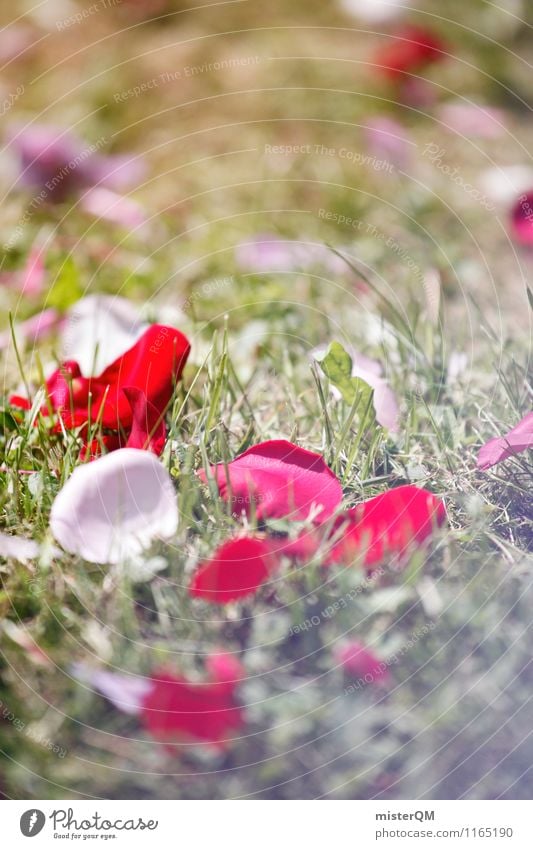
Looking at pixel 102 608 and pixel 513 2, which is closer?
pixel 102 608

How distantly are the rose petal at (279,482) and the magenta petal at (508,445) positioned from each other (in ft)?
0.44

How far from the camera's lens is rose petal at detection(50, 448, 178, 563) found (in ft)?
2.26

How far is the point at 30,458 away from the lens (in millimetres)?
793

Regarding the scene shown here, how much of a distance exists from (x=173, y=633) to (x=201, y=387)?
0.31m

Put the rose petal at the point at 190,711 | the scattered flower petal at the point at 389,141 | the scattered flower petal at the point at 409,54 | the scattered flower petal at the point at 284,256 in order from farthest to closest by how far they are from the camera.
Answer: the scattered flower petal at the point at 409,54 → the scattered flower petal at the point at 389,141 → the scattered flower petal at the point at 284,256 → the rose petal at the point at 190,711

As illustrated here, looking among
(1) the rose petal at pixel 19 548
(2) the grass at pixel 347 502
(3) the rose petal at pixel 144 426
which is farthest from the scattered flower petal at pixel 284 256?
(1) the rose petal at pixel 19 548

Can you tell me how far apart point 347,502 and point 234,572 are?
0.41 feet

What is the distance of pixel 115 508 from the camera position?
2.29 feet

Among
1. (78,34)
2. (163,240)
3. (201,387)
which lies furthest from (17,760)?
(78,34)

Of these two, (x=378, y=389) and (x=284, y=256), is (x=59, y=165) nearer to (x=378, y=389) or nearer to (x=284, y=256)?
(x=284, y=256)

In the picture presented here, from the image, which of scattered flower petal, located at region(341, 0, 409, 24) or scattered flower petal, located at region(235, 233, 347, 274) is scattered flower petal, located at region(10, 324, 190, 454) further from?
scattered flower petal, located at region(341, 0, 409, 24)

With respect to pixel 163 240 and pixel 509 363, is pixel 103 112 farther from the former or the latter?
pixel 509 363

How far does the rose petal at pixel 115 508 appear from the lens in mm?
688

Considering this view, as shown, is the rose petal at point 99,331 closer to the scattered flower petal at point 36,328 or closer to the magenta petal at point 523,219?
the scattered flower petal at point 36,328
